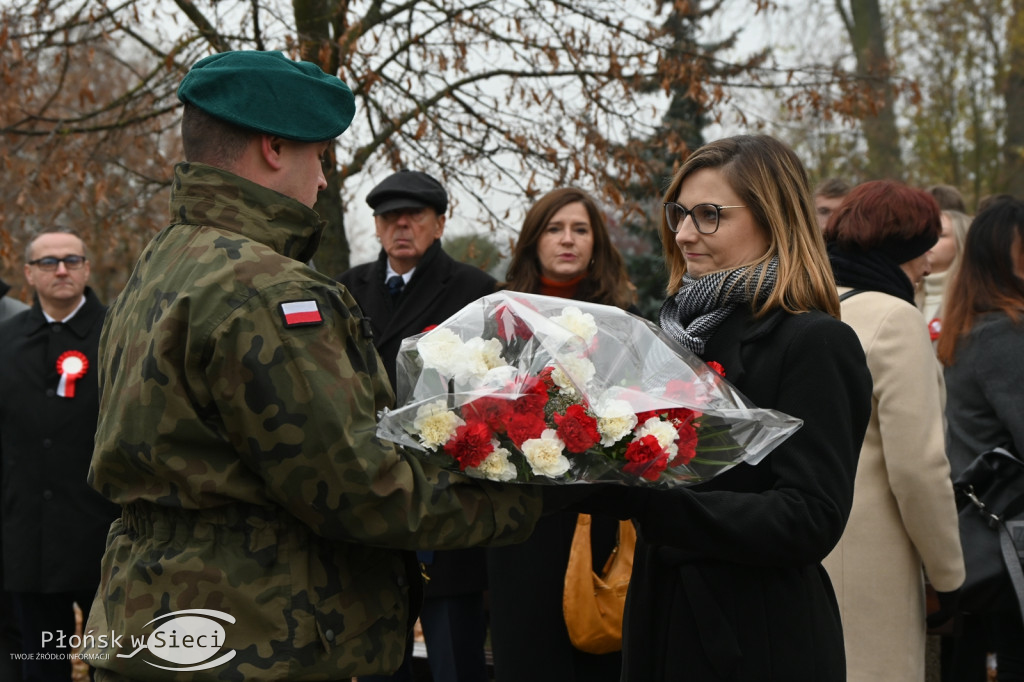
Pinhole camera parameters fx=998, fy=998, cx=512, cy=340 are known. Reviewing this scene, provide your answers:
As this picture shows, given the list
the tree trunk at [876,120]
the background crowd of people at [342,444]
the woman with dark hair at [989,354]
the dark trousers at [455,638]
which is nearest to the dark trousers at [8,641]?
the dark trousers at [455,638]

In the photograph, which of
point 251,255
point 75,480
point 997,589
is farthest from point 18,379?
point 997,589

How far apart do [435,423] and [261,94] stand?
2.99 feet

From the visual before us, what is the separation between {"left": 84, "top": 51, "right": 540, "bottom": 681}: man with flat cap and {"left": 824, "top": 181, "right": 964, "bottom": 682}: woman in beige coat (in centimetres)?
184

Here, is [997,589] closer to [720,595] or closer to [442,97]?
[720,595]

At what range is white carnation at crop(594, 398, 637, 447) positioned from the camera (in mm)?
2150

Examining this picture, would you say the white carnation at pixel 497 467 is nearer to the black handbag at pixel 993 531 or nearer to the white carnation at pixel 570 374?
the white carnation at pixel 570 374

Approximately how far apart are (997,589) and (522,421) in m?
2.83

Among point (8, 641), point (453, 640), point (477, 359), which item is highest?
point (477, 359)

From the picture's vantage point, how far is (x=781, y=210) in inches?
102

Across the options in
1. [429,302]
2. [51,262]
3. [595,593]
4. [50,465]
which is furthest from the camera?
[51,262]

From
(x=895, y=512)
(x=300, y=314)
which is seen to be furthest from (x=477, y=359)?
(x=895, y=512)

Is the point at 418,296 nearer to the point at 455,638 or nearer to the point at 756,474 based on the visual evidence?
the point at 455,638

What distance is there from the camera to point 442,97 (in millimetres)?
7660

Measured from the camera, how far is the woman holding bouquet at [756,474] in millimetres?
2346
